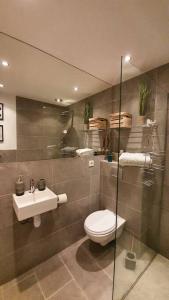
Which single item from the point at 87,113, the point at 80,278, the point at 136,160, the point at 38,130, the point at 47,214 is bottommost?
the point at 80,278

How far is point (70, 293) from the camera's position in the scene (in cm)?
136

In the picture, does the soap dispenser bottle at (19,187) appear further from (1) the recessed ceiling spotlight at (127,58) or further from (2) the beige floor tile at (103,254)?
(1) the recessed ceiling spotlight at (127,58)

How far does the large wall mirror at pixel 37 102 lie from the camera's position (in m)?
1.44

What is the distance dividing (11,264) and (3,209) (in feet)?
2.11

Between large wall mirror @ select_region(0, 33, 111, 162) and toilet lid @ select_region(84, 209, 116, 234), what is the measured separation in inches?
36.9

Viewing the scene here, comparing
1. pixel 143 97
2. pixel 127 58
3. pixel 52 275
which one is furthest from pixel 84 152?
pixel 52 275

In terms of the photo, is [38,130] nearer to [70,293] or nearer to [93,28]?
[93,28]

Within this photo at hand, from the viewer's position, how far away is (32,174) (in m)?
1.54

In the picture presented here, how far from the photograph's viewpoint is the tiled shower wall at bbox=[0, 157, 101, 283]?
4.64 feet

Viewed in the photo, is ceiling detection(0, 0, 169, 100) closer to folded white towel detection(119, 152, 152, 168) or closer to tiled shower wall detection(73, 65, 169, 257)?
tiled shower wall detection(73, 65, 169, 257)

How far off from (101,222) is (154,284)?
0.79 metres

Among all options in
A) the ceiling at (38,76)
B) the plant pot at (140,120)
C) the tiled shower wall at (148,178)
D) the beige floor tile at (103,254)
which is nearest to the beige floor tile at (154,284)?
the tiled shower wall at (148,178)

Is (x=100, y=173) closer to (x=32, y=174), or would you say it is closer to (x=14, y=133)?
(x=32, y=174)

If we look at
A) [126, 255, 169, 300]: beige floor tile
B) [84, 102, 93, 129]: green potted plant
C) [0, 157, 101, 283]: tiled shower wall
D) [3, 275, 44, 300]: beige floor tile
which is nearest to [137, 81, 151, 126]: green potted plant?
[84, 102, 93, 129]: green potted plant
